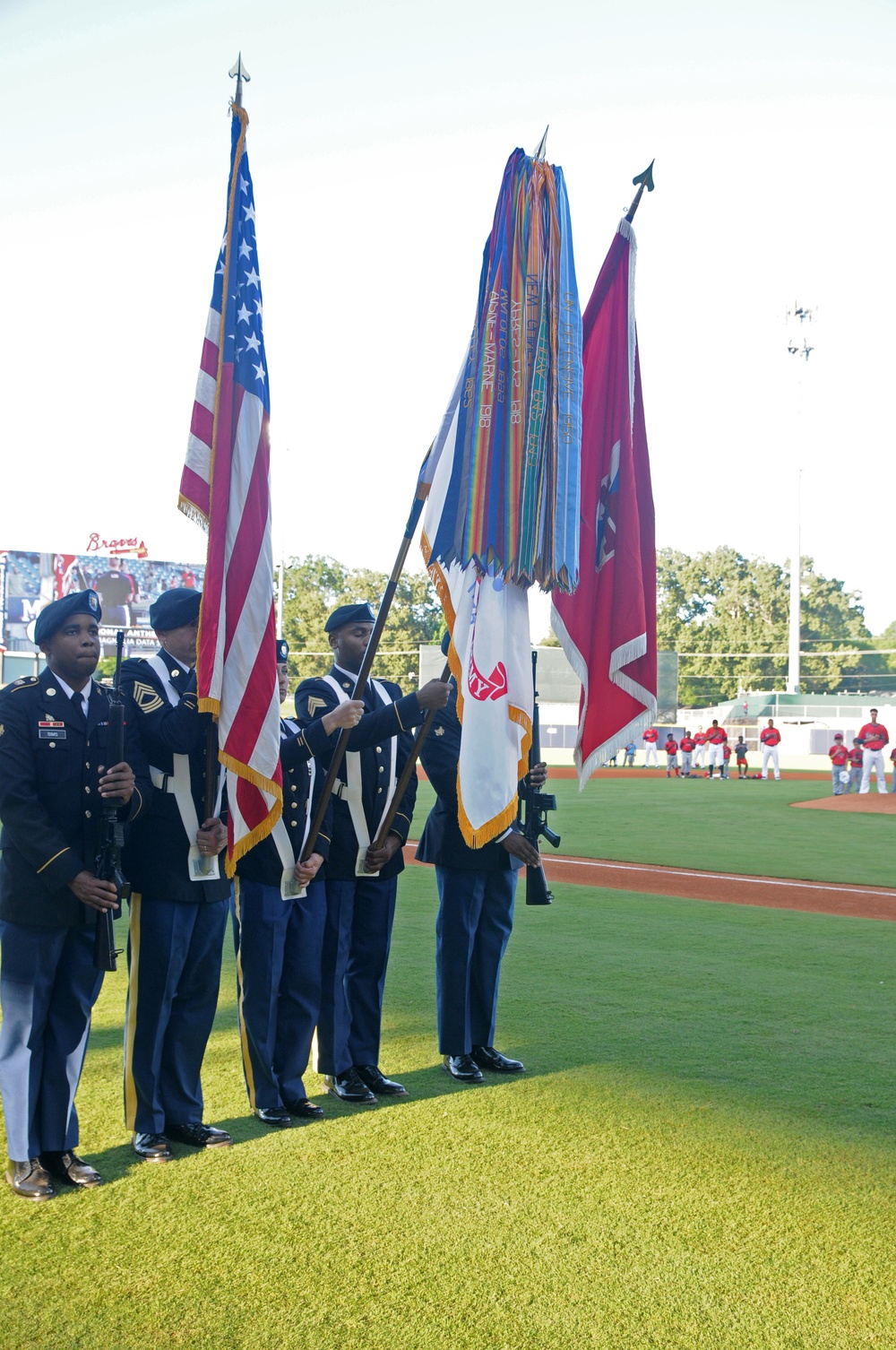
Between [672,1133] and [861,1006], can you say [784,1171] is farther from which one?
[861,1006]

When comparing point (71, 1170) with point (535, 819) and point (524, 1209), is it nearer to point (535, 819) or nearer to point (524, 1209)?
point (524, 1209)

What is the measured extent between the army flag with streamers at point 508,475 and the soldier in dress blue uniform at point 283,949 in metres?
0.61

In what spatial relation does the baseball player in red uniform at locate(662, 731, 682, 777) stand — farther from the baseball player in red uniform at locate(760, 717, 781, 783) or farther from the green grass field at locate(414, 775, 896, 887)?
the green grass field at locate(414, 775, 896, 887)

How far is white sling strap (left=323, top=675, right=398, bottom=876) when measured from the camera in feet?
16.6

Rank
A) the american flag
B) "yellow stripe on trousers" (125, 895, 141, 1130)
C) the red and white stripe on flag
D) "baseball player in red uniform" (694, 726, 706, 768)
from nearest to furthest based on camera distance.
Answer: "yellow stripe on trousers" (125, 895, 141, 1130) < the american flag < the red and white stripe on flag < "baseball player in red uniform" (694, 726, 706, 768)

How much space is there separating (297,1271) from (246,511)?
2.78 metres

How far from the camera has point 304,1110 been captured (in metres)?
4.69

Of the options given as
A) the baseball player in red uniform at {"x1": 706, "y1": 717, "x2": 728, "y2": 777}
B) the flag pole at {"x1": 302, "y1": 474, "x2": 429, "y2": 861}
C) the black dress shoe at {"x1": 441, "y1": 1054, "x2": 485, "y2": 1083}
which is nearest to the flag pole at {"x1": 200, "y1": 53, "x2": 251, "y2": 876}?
the flag pole at {"x1": 302, "y1": 474, "x2": 429, "y2": 861}

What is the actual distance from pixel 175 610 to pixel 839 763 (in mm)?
24150

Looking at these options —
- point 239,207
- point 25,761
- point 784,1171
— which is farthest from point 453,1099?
point 239,207

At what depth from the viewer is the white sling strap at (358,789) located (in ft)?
16.6

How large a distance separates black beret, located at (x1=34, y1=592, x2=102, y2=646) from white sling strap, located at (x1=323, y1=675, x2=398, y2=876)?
1.22 metres

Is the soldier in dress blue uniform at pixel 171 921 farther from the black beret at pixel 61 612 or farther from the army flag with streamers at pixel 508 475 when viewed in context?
the army flag with streamers at pixel 508 475

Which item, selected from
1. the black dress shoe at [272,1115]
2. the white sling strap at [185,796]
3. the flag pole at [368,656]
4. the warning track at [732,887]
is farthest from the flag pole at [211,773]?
the warning track at [732,887]
